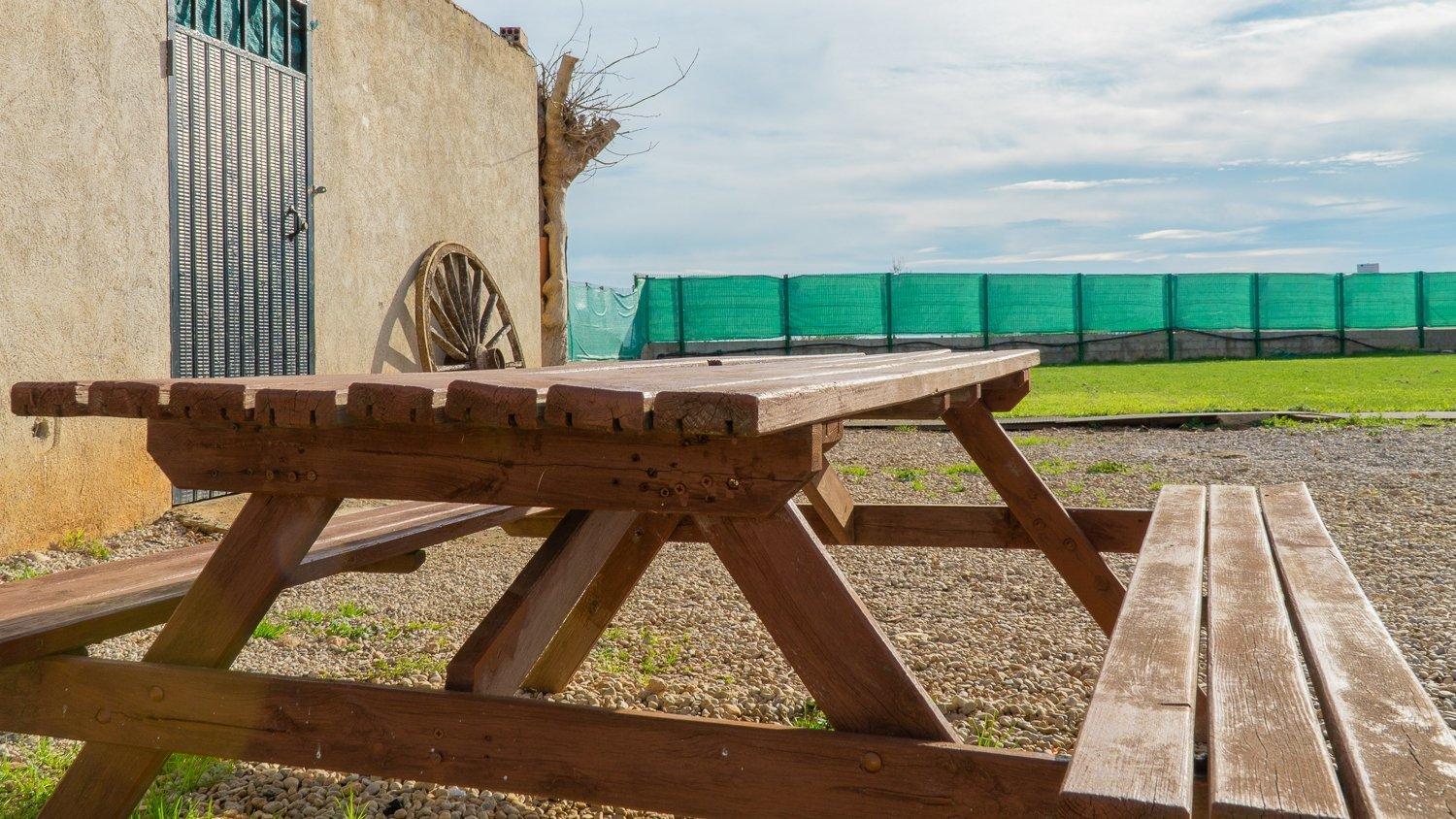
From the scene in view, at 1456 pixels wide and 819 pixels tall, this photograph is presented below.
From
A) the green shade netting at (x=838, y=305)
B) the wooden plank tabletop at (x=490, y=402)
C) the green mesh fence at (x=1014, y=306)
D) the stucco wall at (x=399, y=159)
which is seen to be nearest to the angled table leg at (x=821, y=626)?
the wooden plank tabletop at (x=490, y=402)

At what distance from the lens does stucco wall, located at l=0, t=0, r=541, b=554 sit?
14.4ft

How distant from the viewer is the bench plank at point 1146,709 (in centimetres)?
97

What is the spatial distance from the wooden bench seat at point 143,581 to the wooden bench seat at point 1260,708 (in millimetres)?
1312

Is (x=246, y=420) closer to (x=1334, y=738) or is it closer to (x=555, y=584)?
(x=555, y=584)

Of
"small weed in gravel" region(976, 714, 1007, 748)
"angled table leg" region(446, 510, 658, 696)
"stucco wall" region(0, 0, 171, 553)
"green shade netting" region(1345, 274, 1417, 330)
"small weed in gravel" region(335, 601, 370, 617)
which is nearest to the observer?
"angled table leg" region(446, 510, 658, 696)

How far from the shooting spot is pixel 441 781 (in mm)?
1647

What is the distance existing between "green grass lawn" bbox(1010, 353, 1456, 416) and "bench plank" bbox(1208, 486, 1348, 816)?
760 cm

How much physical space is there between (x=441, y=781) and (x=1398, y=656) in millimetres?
1338

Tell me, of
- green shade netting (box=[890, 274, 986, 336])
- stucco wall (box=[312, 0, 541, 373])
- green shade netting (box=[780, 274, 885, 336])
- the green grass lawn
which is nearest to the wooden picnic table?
stucco wall (box=[312, 0, 541, 373])

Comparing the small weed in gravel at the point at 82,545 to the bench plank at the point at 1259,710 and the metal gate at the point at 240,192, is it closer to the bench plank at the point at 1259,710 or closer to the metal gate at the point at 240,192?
the metal gate at the point at 240,192

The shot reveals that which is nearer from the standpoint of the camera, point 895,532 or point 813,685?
point 813,685

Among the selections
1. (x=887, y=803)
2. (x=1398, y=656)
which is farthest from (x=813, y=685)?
(x=1398, y=656)

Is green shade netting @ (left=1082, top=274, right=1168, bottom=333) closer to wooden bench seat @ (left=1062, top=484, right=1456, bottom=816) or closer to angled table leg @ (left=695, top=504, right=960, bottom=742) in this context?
wooden bench seat @ (left=1062, top=484, right=1456, bottom=816)

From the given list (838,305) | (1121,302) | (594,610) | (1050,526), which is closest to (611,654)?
(594,610)
